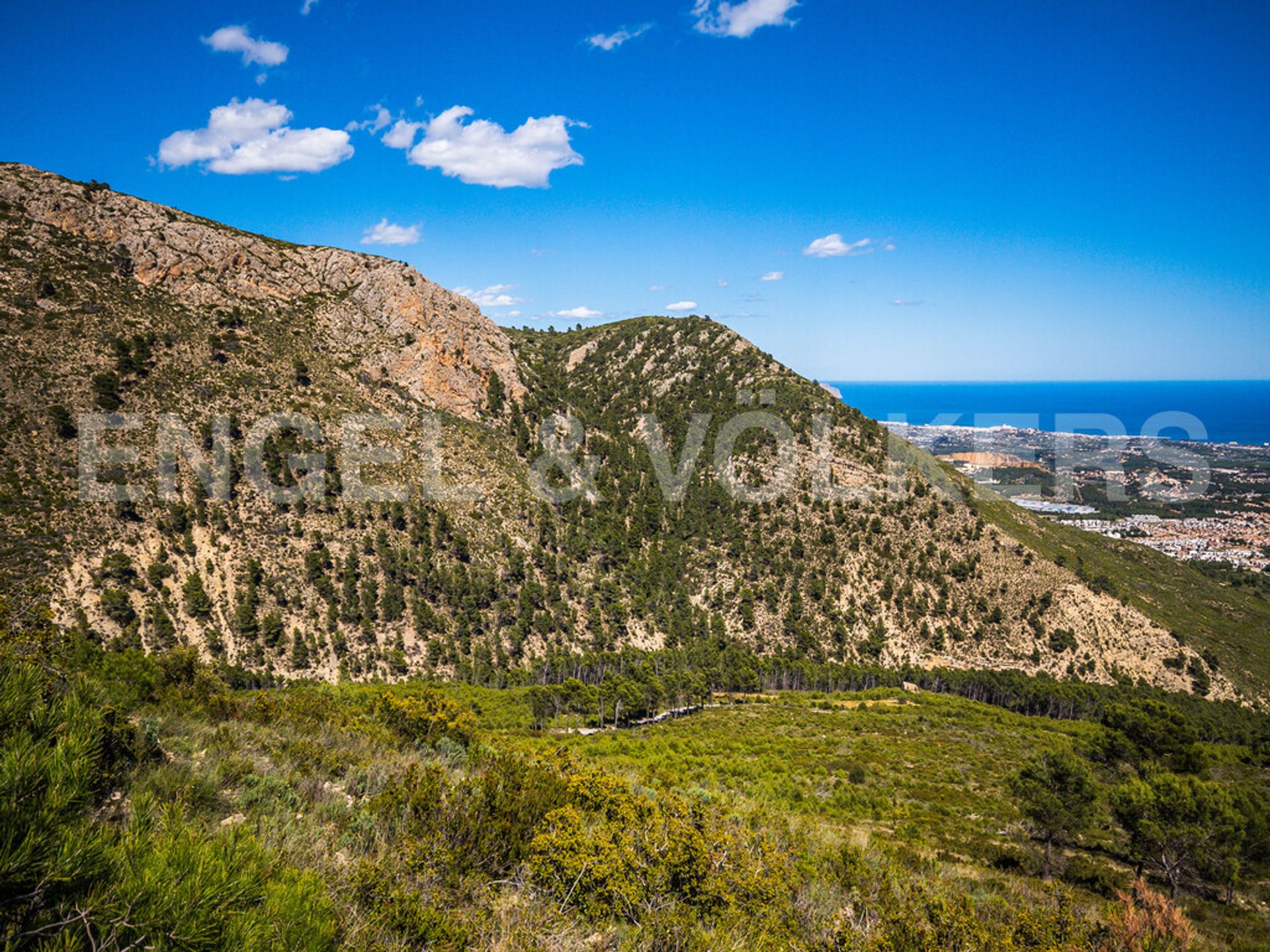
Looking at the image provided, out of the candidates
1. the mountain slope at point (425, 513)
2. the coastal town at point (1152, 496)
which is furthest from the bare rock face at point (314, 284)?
the coastal town at point (1152, 496)

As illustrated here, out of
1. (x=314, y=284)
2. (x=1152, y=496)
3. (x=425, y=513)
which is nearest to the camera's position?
(x=425, y=513)

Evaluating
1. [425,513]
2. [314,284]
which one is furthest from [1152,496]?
[314,284]

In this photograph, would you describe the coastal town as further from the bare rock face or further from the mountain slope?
the bare rock face

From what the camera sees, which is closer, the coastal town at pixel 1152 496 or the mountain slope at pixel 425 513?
the mountain slope at pixel 425 513

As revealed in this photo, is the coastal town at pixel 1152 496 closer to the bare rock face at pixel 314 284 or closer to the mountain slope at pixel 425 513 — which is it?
the mountain slope at pixel 425 513

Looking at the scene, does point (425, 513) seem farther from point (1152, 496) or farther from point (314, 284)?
point (1152, 496)

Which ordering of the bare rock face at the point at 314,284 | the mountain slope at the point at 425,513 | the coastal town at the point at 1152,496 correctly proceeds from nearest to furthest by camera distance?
the mountain slope at the point at 425,513 → the bare rock face at the point at 314,284 → the coastal town at the point at 1152,496
